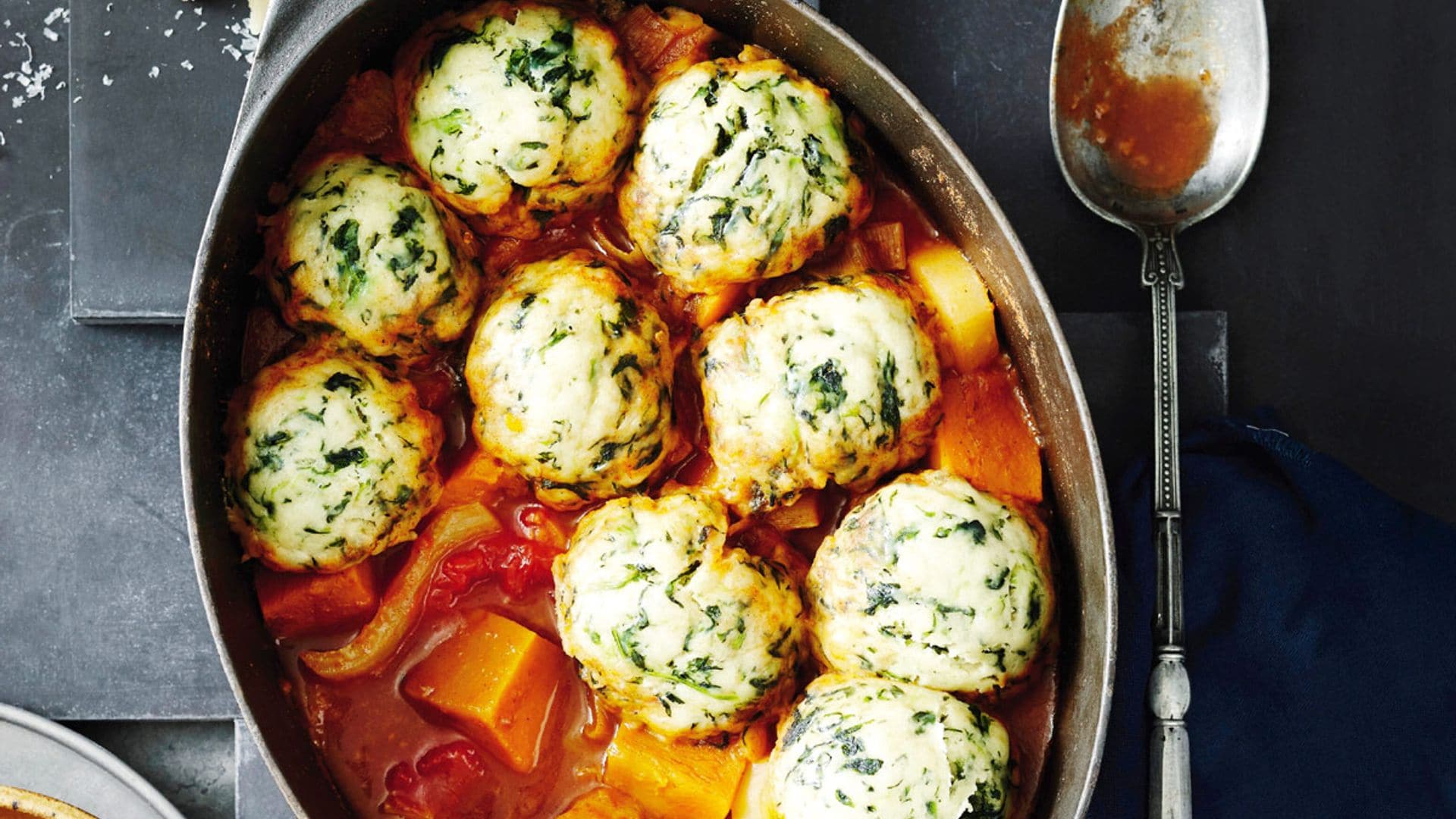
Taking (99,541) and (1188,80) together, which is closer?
(1188,80)

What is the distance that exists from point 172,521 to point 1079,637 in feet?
5.78

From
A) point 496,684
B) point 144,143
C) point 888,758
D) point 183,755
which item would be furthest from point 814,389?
point 183,755

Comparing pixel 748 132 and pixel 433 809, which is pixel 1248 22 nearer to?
pixel 748 132

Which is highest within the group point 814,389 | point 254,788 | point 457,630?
point 814,389

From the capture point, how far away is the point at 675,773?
1.78 m

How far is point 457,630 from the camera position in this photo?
1.86m

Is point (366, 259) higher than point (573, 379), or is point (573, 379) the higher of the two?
point (366, 259)

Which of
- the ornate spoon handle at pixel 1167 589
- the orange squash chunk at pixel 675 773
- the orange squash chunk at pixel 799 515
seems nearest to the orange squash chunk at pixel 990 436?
the orange squash chunk at pixel 799 515

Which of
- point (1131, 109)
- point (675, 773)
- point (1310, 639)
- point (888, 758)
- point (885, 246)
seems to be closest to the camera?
point (888, 758)

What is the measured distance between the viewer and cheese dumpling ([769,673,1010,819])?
1.63 meters

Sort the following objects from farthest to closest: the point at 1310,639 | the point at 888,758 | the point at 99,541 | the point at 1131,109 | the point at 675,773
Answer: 1. the point at 99,541
2. the point at 1131,109
3. the point at 1310,639
4. the point at 675,773
5. the point at 888,758

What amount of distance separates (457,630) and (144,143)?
1.21m

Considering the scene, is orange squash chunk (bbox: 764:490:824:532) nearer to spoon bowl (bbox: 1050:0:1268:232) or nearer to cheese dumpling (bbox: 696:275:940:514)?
cheese dumpling (bbox: 696:275:940:514)

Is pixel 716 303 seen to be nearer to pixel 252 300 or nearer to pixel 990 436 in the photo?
pixel 990 436
